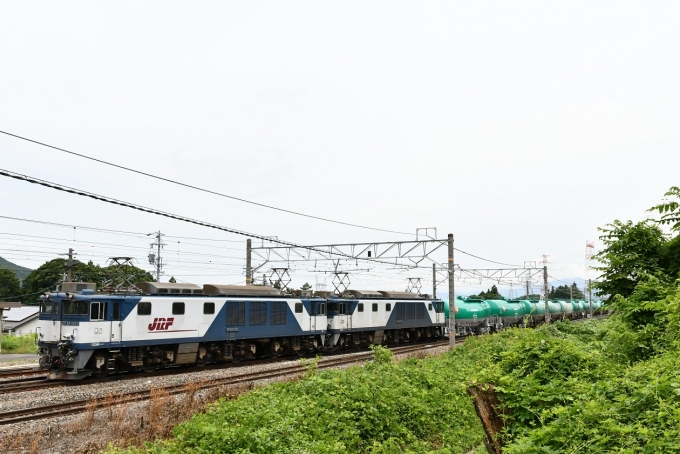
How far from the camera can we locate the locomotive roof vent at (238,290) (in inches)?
897

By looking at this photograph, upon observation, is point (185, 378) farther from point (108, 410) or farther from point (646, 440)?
point (646, 440)

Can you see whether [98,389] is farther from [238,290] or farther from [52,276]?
[52,276]

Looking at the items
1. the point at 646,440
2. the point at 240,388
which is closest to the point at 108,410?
the point at 240,388

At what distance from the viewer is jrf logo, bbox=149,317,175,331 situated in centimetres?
1980

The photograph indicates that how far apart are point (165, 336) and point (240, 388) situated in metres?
7.05

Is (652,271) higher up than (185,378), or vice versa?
(652,271)

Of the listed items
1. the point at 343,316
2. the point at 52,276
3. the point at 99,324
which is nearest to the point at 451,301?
the point at 343,316

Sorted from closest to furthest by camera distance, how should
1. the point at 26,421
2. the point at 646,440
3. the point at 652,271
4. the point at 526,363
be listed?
the point at 646,440
the point at 526,363
the point at 652,271
the point at 26,421

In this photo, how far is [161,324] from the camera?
2006cm

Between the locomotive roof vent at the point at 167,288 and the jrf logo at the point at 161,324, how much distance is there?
3.30ft

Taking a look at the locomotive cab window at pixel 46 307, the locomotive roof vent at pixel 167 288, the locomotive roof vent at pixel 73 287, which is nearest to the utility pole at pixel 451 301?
the locomotive roof vent at pixel 167 288

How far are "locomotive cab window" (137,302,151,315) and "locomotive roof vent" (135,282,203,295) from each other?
0.72 m

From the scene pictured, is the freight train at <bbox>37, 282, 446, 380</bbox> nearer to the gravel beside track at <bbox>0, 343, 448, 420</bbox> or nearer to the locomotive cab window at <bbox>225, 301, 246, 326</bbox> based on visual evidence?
the locomotive cab window at <bbox>225, 301, 246, 326</bbox>

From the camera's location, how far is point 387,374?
12.3 metres
